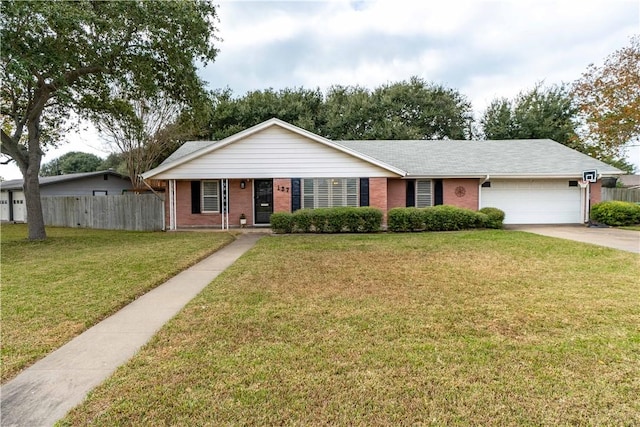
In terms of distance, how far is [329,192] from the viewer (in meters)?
15.3

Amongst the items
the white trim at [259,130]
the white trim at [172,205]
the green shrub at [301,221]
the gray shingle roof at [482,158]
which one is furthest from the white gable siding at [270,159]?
the gray shingle roof at [482,158]

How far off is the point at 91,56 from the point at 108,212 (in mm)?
9050

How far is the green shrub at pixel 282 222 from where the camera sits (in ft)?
44.9

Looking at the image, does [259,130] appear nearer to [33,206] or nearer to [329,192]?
[329,192]

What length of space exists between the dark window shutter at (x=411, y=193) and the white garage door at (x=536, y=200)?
3.17 meters

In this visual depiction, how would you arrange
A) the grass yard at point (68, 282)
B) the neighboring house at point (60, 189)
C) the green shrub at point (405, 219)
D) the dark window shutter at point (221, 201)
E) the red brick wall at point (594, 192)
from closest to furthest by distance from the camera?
the grass yard at point (68, 282), the green shrub at point (405, 219), the dark window shutter at point (221, 201), the red brick wall at point (594, 192), the neighboring house at point (60, 189)

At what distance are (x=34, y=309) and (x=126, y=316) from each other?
1365 millimetres

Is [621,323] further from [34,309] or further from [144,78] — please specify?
[144,78]

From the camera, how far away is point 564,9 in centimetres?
1184

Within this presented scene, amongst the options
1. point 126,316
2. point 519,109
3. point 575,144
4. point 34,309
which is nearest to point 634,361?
point 126,316

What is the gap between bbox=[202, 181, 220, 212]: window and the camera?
1584 cm

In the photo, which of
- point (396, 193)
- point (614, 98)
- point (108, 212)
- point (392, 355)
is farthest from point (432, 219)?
point (108, 212)

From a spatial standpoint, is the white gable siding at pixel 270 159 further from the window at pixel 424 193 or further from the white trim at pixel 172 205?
the window at pixel 424 193

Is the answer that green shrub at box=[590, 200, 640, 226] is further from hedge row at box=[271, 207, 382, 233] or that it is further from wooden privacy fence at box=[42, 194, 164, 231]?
wooden privacy fence at box=[42, 194, 164, 231]
